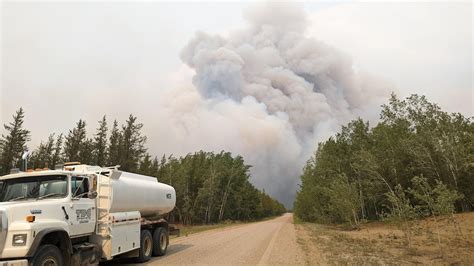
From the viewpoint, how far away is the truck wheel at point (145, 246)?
49.8 feet

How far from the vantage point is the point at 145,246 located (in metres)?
15.9

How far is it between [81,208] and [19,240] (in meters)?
2.65

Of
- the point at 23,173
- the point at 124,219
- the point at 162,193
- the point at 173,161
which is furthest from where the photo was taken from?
the point at 173,161

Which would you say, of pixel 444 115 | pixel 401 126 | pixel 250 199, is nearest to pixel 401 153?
pixel 401 126

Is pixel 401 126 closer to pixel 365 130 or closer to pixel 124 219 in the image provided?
pixel 365 130

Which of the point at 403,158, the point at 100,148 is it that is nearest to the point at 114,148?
the point at 100,148

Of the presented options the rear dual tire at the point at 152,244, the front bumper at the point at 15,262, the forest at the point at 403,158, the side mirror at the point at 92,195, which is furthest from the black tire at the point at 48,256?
the forest at the point at 403,158

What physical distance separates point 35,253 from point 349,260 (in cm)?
1221

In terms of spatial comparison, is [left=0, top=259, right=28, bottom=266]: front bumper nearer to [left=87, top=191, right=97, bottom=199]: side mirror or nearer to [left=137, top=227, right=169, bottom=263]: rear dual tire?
[left=87, top=191, right=97, bottom=199]: side mirror

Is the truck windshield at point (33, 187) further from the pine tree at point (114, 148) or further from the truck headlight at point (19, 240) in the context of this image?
the pine tree at point (114, 148)

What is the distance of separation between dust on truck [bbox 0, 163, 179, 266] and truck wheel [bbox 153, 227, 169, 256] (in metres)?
0.53

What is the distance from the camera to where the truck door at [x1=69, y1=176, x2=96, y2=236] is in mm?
11055

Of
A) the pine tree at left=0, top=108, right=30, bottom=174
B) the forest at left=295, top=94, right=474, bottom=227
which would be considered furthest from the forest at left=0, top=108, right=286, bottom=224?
the forest at left=295, top=94, right=474, bottom=227

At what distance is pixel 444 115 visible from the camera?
153ft
